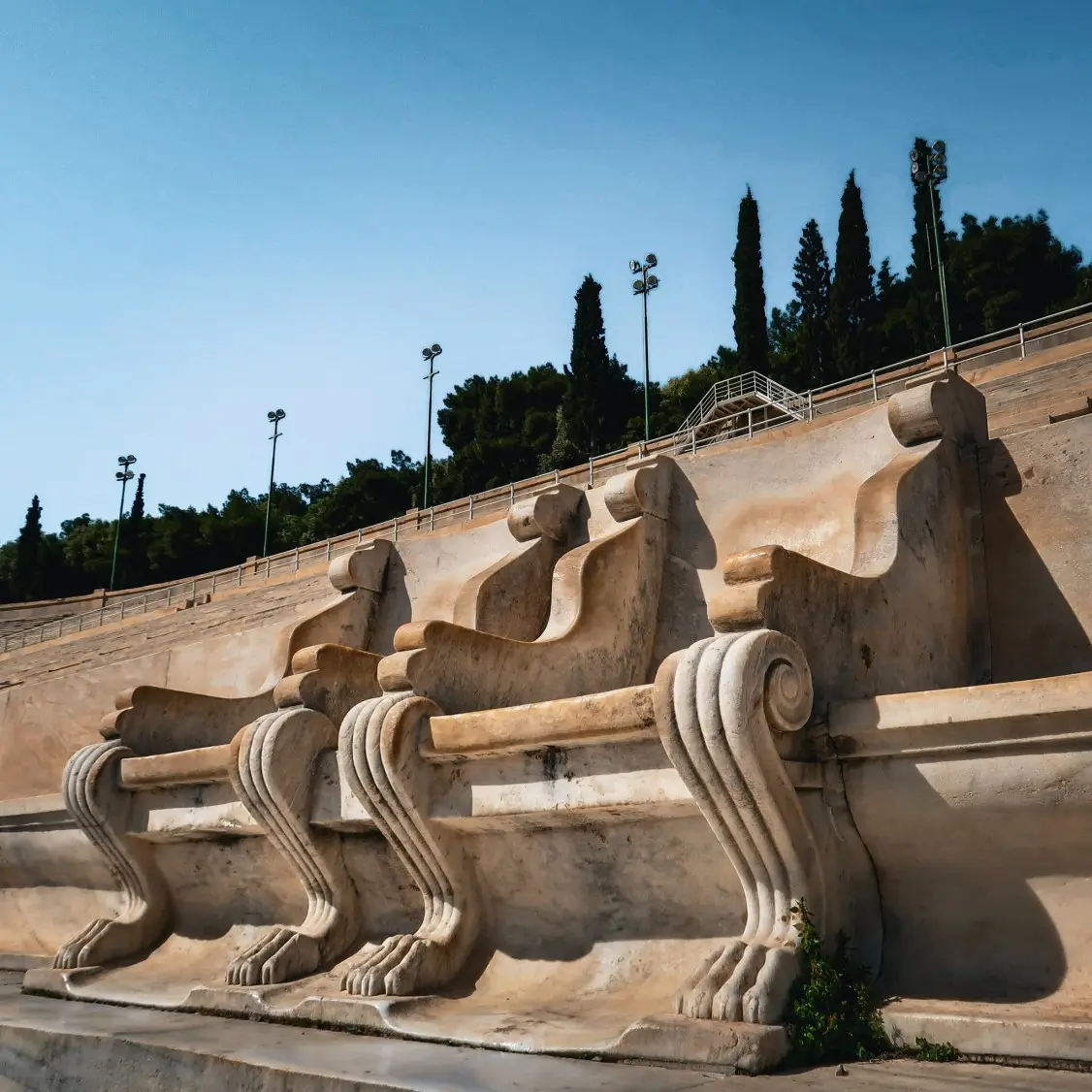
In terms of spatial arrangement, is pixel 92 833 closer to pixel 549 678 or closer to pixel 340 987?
pixel 340 987

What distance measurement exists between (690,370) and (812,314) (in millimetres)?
5624

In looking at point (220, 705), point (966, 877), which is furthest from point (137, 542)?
point (966, 877)

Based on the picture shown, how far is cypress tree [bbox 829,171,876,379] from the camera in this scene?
39.5 metres

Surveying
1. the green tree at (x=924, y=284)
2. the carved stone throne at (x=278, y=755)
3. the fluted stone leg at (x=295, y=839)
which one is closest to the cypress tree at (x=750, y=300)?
the green tree at (x=924, y=284)

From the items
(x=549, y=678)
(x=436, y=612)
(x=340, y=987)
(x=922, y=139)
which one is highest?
(x=922, y=139)

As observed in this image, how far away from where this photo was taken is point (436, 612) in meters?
8.40

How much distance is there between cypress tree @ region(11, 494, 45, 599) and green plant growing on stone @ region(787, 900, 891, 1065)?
63.5 metres

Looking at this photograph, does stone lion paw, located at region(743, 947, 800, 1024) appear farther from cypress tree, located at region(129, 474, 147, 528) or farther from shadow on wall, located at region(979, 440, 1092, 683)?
cypress tree, located at region(129, 474, 147, 528)

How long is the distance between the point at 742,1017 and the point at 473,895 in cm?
203

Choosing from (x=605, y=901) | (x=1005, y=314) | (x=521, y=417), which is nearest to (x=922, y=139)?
(x=1005, y=314)

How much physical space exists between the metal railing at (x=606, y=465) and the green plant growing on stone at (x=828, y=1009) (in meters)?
11.8

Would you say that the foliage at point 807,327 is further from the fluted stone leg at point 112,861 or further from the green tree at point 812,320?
the fluted stone leg at point 112,861

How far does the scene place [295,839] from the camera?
6074 millimetres

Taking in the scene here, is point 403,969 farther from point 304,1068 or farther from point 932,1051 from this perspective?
point 932,1051
